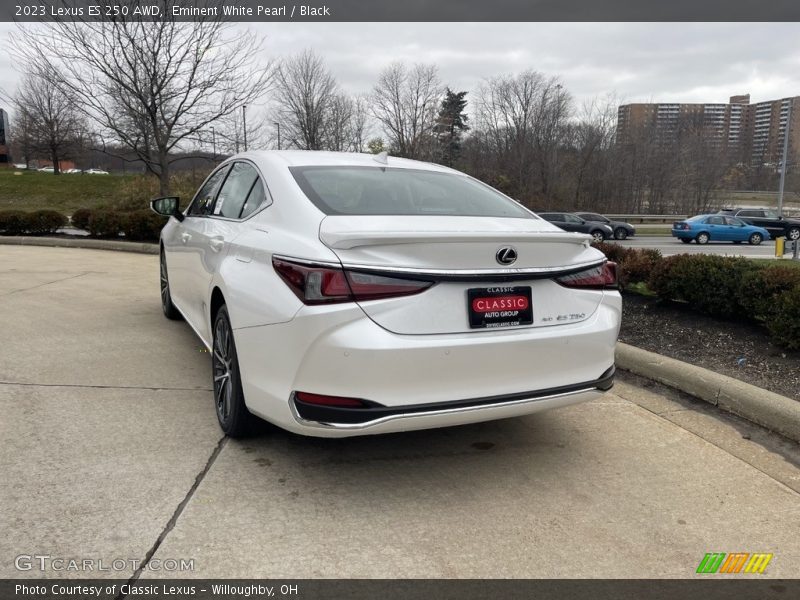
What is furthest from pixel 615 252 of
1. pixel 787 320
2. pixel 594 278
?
pixel 594 278

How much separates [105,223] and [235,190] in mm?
11587

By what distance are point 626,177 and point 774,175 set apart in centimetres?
2100

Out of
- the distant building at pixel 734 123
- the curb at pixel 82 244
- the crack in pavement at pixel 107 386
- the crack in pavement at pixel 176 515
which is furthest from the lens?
the distant building at pixel 734 123

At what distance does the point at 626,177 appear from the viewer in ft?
155

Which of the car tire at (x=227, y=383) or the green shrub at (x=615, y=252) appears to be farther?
the green shrub at (x=615, y=252)

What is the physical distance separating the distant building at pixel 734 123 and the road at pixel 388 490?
49264mm

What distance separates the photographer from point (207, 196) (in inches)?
183

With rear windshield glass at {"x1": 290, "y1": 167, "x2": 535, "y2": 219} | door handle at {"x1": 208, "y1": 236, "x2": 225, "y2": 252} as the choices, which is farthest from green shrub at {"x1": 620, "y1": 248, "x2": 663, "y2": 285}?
door handle at {"x1": 208, "y1": 236, "x2": 225, "y2": 252}

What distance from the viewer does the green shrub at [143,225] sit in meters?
13.4

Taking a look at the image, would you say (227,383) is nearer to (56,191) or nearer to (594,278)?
(594,278)

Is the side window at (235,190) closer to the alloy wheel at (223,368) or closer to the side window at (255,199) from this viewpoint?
the side window at (255,199)

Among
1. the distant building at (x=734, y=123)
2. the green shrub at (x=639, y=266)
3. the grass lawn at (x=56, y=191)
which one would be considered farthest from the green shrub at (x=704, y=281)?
the distant building at (x=734, y=123)
